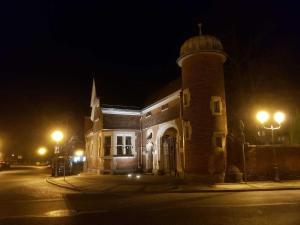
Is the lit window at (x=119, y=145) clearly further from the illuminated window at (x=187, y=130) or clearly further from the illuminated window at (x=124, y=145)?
the illuminated window at (x=187, y=130)

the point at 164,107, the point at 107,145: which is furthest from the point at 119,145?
the point at 164,107

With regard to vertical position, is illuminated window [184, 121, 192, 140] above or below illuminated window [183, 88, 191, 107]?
below

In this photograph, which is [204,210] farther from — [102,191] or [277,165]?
[277,165]

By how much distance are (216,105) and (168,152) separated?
25.3 ft

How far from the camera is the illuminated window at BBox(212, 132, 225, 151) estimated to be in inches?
845

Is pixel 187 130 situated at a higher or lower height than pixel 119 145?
higher

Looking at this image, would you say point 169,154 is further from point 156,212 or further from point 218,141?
point 156,212

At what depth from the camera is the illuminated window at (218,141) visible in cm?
2145

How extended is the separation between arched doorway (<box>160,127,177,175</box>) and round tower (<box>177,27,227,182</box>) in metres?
3.82

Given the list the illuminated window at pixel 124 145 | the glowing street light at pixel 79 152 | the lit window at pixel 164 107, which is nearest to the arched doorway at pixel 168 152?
the lit window at pixel 164 107

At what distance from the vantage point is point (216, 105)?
22.3 m

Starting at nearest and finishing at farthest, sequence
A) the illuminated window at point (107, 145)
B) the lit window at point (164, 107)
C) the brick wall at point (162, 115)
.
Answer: the brick wall at point (162, 115), the lit window at point (164, 107), the illuminated window at point (107, 145)

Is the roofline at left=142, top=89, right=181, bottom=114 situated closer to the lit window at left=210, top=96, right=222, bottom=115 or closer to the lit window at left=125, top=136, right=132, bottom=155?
the lit window at left=125, top=136, right=132, bottom=155

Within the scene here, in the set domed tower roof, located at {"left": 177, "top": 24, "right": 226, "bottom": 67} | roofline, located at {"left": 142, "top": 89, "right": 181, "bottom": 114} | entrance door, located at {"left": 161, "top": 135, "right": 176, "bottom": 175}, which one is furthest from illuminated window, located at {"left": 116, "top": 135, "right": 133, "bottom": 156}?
domed tower roof, located at {"left": 177, "top": 24, "right": 226, "bottom": 67}
